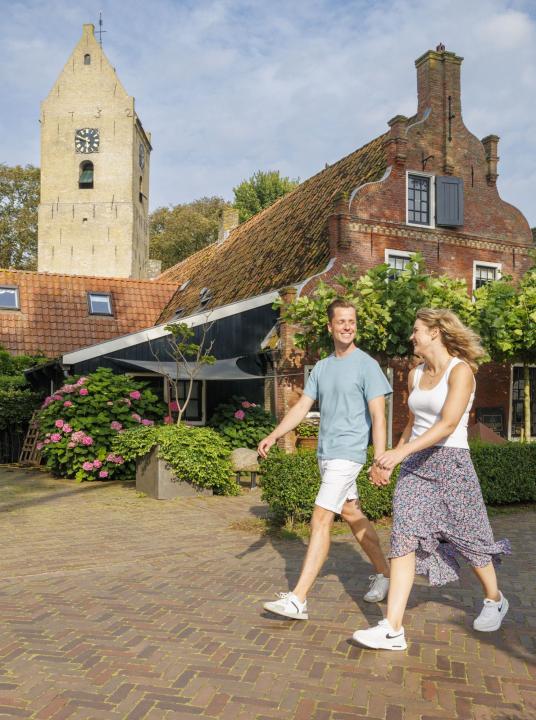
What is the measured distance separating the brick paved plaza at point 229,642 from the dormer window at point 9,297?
14711 millimetres

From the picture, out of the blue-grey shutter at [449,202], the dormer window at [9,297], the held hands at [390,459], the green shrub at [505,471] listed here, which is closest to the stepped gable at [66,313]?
the dormer window at [9,297]

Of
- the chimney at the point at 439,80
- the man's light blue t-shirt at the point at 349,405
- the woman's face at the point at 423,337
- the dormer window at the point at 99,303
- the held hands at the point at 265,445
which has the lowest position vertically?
the held hands at the point at 265,445

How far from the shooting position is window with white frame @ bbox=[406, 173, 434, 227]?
15.6 meters

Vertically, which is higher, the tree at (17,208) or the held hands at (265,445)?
the tree at (17,208)

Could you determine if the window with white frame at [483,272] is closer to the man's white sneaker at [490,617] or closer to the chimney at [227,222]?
the chimney at [227,222]

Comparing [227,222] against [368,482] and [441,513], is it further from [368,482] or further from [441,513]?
[441,513]

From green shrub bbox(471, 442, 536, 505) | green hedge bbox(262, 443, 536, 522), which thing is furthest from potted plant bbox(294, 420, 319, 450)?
green hedge bbox(262, 443, 536, 522)

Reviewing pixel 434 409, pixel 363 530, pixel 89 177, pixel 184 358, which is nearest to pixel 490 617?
pixel 363 530

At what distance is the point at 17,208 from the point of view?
3512 centimetres

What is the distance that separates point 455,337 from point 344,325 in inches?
28.0

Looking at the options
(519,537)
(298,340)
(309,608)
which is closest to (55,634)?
(309,608)

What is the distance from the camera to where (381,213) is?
1513 cm

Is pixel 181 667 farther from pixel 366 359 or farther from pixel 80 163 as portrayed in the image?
pixel 80 163

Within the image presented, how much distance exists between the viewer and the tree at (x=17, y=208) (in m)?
34.8
